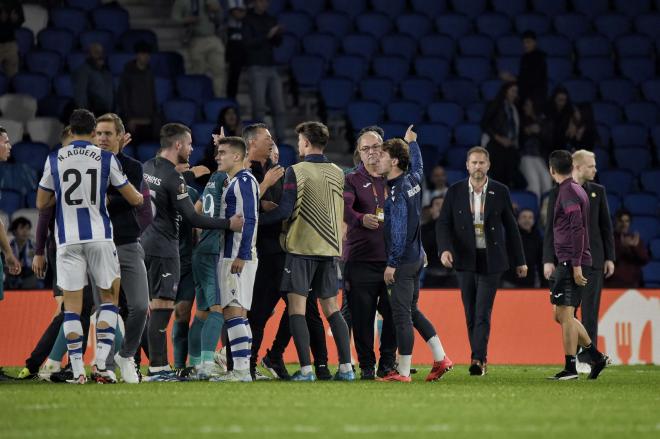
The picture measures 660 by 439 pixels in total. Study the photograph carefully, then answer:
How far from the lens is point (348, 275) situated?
1177 cm

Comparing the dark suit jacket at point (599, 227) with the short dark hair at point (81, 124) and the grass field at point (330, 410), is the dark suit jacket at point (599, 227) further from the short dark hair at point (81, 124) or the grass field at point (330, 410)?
the short dark hair at point (81, 124)

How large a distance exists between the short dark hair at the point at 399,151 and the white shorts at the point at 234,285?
1.67 m

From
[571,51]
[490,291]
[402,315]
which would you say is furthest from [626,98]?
[402,315]

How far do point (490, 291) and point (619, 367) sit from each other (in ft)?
9.03

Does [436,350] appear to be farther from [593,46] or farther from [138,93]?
[593,46]

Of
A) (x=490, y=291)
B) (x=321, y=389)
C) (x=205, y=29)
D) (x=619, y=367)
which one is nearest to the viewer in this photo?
(x=321, y=389)

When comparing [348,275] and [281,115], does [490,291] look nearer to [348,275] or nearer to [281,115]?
[348,275]

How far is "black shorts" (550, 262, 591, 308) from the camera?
465 inches

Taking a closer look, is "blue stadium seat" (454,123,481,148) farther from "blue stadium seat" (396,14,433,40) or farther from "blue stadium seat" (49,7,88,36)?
"blue stadium seat" (49,7,88,36)

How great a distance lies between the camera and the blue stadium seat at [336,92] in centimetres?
Result: 2095

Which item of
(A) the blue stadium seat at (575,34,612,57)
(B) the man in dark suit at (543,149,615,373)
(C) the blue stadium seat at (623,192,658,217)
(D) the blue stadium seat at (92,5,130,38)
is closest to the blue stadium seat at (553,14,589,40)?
(A) the blue stadium seat at (575,34,612,57)

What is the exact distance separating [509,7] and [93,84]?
8581mm

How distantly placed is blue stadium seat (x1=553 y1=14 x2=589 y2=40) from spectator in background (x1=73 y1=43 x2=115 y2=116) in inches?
346

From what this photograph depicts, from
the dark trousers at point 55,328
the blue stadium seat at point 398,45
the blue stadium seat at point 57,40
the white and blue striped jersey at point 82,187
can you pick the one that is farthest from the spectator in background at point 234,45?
the white and blue striped jersey at point 82,187
